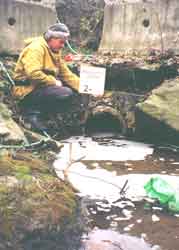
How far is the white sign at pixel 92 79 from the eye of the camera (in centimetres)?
699

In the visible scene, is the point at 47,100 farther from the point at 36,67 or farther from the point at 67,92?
the point at 36,67

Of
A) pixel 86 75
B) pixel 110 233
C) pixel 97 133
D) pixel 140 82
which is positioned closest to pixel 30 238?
pixel 110 233

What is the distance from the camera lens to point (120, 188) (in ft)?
18.5

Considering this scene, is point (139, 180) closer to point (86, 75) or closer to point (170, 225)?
point (170, 225)

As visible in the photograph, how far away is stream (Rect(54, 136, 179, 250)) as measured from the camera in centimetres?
447

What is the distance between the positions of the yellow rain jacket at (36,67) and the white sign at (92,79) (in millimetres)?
586

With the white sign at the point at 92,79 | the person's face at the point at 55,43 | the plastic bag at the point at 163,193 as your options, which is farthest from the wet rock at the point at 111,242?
the person's face at the point at 55,43

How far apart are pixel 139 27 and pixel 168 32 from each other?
1.83ft

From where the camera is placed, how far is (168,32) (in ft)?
31.7

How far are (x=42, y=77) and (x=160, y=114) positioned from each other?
5.83ft

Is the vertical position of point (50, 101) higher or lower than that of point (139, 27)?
lower

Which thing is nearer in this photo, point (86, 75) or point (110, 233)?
point (110, 233)

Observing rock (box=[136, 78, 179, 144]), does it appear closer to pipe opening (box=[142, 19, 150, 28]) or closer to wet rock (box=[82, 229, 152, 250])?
pipe opening (box=[142, 19, 150, 28])

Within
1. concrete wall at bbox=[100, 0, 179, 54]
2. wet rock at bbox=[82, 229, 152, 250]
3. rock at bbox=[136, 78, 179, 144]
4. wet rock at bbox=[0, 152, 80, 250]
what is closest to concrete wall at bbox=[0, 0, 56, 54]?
concrete wall at bbox=[100, 0, 179, 54]
